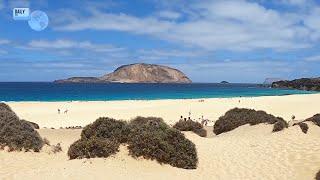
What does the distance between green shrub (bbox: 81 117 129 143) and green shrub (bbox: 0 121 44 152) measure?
1.64 metres

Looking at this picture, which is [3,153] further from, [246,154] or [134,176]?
[246,154]

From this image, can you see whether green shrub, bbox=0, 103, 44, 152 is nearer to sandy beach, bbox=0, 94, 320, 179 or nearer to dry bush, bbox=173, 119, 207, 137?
sandy beach, bbox=0, 94, 320, 179

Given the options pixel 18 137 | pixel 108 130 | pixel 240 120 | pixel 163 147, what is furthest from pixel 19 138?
pixel 240 120

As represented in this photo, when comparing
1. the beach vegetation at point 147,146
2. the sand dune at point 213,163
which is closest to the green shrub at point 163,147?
the beach vegetation at point 147,146

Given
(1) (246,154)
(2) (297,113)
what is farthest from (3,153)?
(2) (297,113)

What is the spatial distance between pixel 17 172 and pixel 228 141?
31.8ft

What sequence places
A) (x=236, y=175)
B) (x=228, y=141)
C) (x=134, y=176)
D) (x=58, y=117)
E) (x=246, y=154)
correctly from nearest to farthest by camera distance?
(x=134, y=176), (x=236, y=175), (x=246, y=154), (x=228, y=141), (x=58, y=117)

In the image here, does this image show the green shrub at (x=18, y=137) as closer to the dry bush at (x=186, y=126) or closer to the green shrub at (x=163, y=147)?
the green shrub at (x=163, y=147)

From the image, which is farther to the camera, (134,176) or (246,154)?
(246,154)

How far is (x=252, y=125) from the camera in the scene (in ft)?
78.5

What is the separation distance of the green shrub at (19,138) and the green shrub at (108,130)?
164 cm

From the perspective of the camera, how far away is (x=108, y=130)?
1639cm

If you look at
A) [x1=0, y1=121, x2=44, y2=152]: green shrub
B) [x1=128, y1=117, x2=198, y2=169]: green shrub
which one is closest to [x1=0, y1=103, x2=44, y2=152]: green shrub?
[x1=0, y1=121, x2=44, y2=152]: green shrub

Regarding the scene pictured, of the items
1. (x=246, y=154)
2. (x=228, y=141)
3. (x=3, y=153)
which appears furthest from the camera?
(x=228, y=141)
